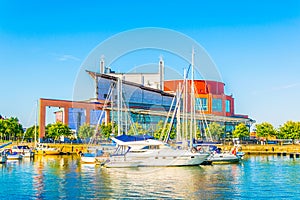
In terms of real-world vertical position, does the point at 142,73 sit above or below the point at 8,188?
above

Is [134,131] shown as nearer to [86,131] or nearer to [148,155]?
[148,155]

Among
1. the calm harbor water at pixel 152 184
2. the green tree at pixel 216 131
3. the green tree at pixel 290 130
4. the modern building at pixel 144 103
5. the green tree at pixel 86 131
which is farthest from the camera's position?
the modern building at pixel 144 103

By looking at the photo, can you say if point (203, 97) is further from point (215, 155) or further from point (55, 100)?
point (215, 155)

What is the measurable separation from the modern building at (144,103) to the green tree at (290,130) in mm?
20965

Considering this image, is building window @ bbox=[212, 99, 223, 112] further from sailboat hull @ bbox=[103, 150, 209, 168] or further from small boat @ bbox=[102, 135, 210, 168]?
sailboat hull @ bbox=[103, 150, 209, 168]

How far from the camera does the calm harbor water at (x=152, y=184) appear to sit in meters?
34.0

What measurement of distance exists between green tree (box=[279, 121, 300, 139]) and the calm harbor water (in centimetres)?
5622

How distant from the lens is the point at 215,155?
2559 inches

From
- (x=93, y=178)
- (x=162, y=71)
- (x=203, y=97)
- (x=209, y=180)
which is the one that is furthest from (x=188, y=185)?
(x=162, y=71)

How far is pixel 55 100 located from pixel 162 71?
5379 centimetres

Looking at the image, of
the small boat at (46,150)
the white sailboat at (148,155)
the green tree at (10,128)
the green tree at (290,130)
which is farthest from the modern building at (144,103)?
the white sailboat at (148,155)

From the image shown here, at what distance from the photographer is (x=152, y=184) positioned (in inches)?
1578

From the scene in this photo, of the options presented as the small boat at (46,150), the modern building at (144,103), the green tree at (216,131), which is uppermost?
the modern building at (144,103)

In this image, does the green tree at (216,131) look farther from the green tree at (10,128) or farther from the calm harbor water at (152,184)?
the calm harbor water at (152,184)
